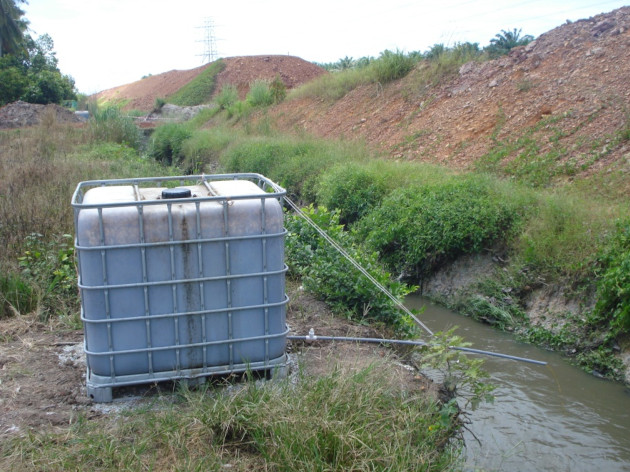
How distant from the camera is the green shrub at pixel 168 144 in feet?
67.6

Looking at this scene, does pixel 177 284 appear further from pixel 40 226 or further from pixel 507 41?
pixel 507 41

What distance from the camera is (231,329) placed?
3381 millimetres

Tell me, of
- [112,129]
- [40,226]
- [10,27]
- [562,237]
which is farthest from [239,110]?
[10,27]

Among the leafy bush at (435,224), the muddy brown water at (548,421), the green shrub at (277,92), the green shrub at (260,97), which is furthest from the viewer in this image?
the green shrub at (260,97)

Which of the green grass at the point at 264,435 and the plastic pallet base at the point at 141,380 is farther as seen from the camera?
the plastic pallet base at the point at 141,380

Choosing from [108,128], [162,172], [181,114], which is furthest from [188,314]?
[181,114]

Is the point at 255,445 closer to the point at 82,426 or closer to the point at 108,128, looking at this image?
the point at 82,426

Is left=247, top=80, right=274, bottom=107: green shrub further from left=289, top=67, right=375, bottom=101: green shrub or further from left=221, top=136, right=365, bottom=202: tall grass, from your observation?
left=221, top=136, right=365, bottom=202: tall grass

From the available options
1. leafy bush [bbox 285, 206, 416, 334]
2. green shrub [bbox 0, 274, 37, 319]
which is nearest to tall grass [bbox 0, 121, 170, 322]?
green shrub [bbox 0, 274, 37, 319]

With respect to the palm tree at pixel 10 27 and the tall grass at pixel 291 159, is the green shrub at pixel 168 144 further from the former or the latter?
the palm tree at pixel 10 27

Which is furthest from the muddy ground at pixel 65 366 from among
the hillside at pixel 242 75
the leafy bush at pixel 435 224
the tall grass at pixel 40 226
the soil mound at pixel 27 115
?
the hillside at pixel 242 75

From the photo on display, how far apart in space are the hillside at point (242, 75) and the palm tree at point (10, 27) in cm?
1096

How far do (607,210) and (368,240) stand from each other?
3042mm

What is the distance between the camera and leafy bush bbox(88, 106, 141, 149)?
18.7m
